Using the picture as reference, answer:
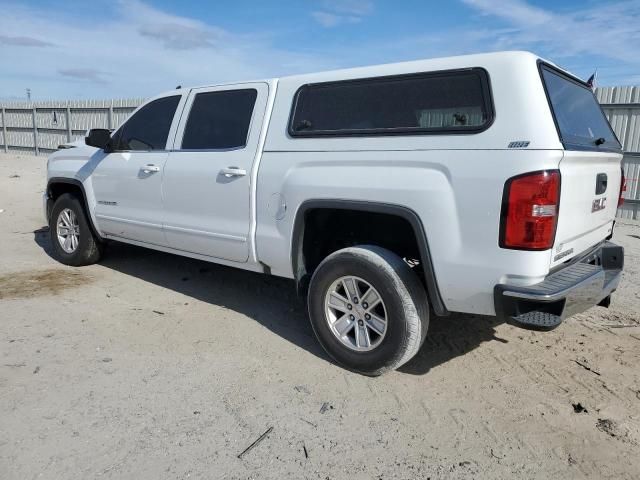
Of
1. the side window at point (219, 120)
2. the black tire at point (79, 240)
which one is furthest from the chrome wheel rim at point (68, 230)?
the side window at point (219, 120)

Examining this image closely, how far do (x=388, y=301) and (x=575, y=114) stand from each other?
1750mm

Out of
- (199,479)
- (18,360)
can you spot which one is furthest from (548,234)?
(18,360)

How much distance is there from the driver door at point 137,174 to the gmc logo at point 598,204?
3477 mm

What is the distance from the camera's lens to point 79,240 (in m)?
5.91

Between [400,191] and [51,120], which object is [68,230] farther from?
[51,120]

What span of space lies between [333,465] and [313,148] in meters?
2.04

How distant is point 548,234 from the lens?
280 centimetres

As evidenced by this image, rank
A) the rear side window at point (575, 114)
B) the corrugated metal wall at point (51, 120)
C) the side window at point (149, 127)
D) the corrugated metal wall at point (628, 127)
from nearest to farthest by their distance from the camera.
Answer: the rear side window at point (575, 114), the side window at point (149, 127), the corrugated metal wall at point (628, 127), the corrugated metal wall at point (51, 120)

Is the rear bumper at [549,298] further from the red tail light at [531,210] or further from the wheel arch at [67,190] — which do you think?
the wheel arch at [67,190]

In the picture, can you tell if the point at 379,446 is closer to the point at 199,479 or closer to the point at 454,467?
the point at 454,467

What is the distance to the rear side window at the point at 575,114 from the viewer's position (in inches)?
119

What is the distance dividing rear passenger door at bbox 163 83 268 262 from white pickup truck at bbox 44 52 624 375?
2 cm

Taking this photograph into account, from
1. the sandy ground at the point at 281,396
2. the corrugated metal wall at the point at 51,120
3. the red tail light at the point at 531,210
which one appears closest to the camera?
the sandy ground at the point at 281,396

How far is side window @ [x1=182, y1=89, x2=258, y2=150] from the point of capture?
4215 mm
